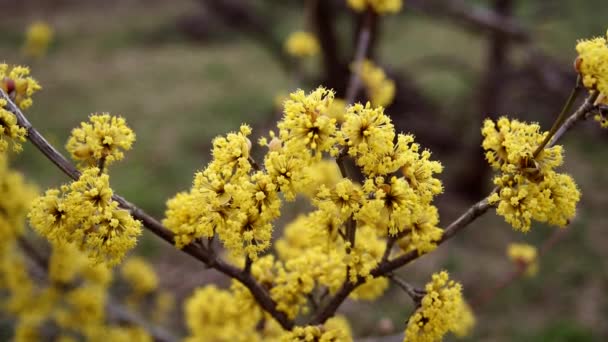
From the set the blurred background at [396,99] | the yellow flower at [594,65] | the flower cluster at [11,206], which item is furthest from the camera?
the blurred background at [396,99]

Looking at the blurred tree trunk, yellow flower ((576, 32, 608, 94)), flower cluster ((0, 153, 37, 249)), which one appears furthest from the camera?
the blurred tree trunk

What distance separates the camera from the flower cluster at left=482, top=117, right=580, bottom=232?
143cm

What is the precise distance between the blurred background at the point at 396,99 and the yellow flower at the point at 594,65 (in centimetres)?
162

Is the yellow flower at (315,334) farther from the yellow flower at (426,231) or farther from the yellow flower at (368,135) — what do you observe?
the yellow flower at (368,135)

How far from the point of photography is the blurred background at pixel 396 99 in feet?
15.7

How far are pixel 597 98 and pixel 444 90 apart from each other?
780cm

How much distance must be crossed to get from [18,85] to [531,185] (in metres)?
1.42

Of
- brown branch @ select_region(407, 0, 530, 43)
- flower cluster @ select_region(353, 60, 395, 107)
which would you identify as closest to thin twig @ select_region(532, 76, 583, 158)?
flower cluster @ select_region(353, 60, 395, 107)

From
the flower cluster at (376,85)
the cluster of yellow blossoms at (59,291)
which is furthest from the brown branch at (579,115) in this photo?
the cluster of yellow blossoms at (59,291)

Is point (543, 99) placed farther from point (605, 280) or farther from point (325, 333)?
point (325, 333)

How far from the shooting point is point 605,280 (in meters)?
5.15

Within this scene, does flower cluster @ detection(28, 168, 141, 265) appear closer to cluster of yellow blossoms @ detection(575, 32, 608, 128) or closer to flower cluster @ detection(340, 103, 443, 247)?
flower cluster @ detection(340, 103, 443, 247)

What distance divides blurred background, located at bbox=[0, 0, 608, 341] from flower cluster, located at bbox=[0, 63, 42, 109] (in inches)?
70.6

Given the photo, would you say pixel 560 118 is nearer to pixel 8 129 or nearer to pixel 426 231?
pixel 426 231
